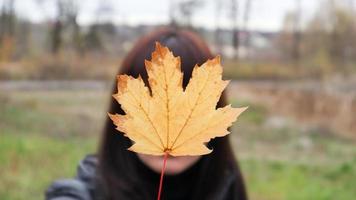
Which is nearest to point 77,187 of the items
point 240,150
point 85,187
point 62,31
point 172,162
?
point 85,187

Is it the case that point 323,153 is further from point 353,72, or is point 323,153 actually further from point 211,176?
point 353,72

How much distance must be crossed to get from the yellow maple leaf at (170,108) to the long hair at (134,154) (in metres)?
0.63

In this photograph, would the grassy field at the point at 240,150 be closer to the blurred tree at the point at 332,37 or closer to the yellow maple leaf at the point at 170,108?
the yellow maple leaf at the point at 170,108

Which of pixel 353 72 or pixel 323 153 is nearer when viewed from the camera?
pixel 323 153

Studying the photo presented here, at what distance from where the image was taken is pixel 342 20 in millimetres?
28484

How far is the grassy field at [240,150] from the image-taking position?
16.0 ft

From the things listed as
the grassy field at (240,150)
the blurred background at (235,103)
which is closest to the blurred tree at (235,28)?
the blurred background at (235,103)

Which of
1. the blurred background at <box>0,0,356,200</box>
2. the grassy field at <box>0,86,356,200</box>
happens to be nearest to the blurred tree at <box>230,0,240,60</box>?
the blurred background at <box>0,0,356,200</box>

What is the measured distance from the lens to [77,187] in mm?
1207

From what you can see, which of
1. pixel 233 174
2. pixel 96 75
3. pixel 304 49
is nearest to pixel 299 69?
pixel 304 49

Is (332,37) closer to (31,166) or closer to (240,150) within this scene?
(240,150)

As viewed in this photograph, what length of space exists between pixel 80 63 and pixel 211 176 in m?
19.0

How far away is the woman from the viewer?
1.18m

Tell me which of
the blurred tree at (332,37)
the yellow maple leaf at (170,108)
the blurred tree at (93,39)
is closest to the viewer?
the yellow maple leaf at (170,108)
